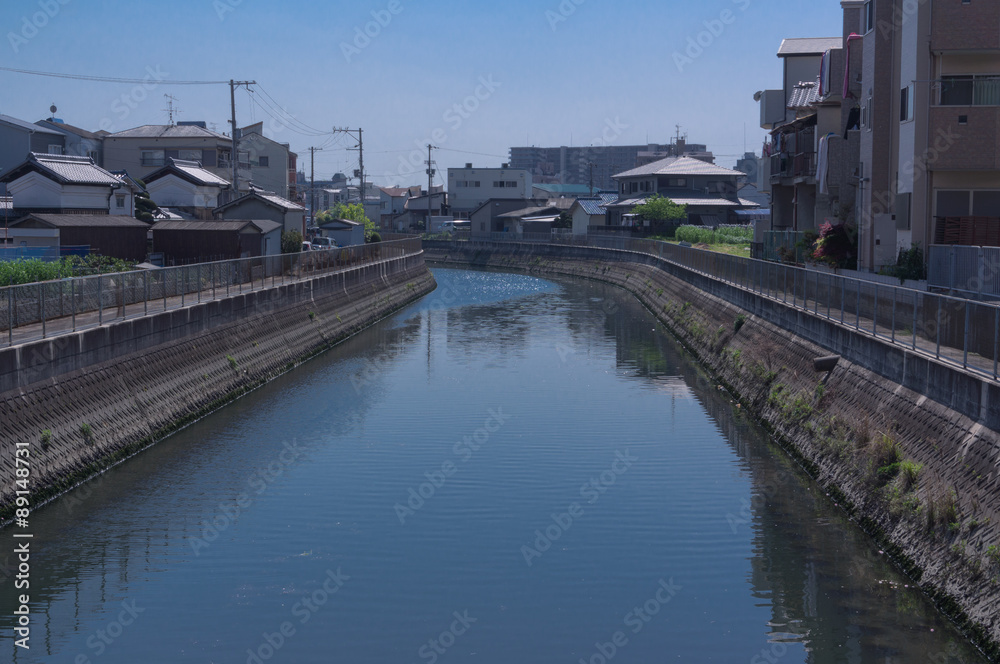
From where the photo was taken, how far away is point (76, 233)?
38.2m

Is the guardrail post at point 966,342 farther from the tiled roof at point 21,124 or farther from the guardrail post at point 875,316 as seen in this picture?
the tiled roof at point 21,124

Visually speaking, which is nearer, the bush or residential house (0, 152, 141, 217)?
residential house (0, 152, 141, 217)

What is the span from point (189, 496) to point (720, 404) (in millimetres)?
15688

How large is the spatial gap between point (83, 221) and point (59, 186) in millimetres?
8536

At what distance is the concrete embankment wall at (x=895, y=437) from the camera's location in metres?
12.8

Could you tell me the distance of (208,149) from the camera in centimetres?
8175

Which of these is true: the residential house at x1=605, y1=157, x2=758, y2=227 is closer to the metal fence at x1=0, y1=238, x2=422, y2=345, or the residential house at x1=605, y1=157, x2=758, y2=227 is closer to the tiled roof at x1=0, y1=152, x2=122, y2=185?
the tiled roof at x1=0, y1=152, x2=122, y2=185

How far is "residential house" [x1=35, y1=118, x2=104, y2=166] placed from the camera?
241 feet

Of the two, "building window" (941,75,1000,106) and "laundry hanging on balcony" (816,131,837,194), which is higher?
"building window" (941,75,1000,106)

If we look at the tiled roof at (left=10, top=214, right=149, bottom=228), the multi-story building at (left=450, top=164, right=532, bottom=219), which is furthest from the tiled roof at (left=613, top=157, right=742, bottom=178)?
the tiled roof at (left=10, top=214, right=149, bottom=228)

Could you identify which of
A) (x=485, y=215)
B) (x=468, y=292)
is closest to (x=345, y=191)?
(x=485, y=215)

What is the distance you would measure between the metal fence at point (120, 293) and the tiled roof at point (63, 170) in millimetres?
13646

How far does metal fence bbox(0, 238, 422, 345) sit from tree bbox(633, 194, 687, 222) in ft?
150

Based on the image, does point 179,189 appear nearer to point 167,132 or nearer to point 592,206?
point 167,132
